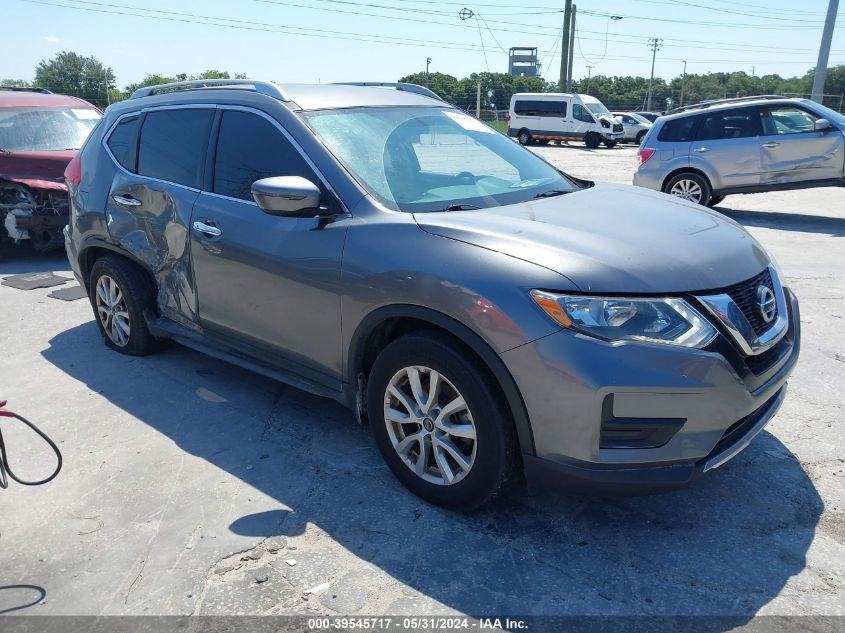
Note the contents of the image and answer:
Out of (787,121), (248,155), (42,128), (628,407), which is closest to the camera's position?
(628,407)

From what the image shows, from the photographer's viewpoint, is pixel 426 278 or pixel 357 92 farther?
pixel 357 92

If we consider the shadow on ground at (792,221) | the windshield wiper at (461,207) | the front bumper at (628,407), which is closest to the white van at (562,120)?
the shadow on ground at (792,221)

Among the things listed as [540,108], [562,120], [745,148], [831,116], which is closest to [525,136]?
[540,108]

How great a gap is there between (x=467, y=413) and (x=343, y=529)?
29.3 inches

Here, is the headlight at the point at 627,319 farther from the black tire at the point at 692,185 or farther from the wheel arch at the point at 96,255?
the black tire at the point at 692,185

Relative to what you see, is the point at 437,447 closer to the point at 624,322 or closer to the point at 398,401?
the point at 398,401

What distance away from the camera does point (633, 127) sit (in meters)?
36.3

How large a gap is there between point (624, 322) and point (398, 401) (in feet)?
3.54

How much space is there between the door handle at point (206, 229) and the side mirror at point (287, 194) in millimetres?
638

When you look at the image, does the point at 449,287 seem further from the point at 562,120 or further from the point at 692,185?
the point at 562,120

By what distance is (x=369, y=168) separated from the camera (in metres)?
3.42

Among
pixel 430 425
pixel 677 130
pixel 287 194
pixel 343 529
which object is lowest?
pixel 343 529

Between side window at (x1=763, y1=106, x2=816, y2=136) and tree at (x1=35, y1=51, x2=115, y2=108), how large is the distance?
3660cm

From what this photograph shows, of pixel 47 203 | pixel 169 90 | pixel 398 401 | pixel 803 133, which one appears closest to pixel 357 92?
pixel 169 90
